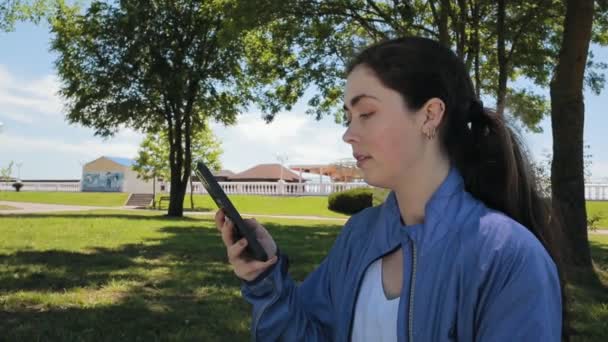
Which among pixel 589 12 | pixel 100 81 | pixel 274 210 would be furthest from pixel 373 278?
pixel 274 210

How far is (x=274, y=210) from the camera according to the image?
32.0 m

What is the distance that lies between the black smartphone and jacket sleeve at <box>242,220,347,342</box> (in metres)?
0.08

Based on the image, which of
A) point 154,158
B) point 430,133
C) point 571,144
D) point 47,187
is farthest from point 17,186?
point 430,133

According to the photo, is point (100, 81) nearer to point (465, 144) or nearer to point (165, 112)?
point (165, 112)

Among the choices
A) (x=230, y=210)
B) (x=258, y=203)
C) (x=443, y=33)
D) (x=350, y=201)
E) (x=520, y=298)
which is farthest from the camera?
(x=258, y=203)

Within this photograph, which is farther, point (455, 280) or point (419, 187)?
point (419, 187)

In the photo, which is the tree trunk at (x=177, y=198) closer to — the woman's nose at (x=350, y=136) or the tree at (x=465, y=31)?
the tree at (x=465, y=31)

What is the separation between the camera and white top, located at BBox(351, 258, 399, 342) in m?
1.66

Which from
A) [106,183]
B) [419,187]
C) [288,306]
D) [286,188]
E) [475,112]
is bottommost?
[288,306]

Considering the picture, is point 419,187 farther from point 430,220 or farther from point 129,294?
point 129,294

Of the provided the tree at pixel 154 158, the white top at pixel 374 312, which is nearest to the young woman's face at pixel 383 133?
the white top at pixel 374 312

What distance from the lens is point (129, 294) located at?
22.0 feet

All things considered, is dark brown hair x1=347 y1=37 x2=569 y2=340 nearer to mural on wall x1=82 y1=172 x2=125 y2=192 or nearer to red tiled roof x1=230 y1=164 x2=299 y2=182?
mural on wall x1=82 y1=172 x2=125 y2=192

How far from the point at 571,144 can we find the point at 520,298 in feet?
27.5
